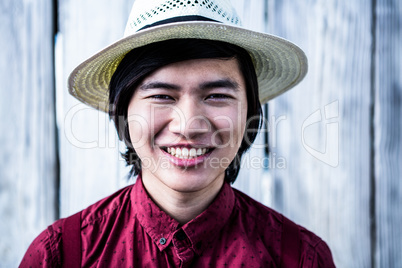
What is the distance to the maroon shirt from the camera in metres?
1.19

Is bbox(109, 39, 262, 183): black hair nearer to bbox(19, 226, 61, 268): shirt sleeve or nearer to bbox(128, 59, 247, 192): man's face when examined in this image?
bbox(128, 59, 247, 192): man's face

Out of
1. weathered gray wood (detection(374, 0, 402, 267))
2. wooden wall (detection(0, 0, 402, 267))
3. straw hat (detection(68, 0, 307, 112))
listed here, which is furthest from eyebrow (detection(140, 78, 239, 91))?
weathered gray wood (detection(374, 0, 402, 267))

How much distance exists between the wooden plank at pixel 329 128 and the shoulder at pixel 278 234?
406 millimetres

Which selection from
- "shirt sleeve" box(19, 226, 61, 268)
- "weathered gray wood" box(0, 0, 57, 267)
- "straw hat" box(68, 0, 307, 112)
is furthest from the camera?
"weathered gray wood" box(0, 0, 57, 267)

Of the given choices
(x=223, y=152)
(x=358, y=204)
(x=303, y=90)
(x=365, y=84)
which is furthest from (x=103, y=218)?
(x=365, y=84)

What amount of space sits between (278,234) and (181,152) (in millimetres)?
491

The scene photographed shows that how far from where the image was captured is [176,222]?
123 cm

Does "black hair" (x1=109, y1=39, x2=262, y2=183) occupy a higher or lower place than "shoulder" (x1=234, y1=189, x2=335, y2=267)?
higher

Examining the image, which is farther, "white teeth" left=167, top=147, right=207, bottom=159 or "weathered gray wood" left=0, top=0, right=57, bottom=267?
"weathered gray wood" left=0, top=0, right=57, bottom=267

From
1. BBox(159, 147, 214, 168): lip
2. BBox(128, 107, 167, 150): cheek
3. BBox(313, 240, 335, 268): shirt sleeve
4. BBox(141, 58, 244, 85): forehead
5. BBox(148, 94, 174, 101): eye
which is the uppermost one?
BBox(141, 58, 244, 85): forehead

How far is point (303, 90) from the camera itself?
172 cm

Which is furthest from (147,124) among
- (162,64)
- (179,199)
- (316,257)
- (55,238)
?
(316,257)

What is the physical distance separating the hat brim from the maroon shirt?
458 millimetres

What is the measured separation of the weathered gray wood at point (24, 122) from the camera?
1620mm
